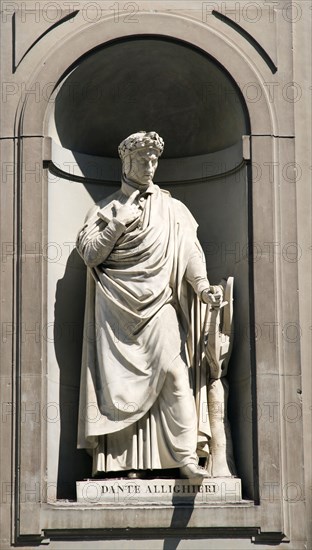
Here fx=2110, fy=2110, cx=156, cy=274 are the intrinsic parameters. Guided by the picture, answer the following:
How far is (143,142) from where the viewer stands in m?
16.9

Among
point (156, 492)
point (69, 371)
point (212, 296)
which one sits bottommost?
point (156, 492)

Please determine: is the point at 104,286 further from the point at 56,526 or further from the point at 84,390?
the point at 56,526

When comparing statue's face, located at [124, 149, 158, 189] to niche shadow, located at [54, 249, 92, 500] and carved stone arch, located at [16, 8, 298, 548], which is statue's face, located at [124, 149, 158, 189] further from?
niche shadow, located at [54, 249, 92, 500]

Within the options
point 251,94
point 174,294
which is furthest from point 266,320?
point 251,94

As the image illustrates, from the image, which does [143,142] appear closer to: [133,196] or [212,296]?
[133,196]

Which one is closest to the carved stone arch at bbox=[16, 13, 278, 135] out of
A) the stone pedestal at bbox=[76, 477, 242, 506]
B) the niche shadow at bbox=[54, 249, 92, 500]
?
the niche shadow at bbox=[54, 249, 92, 500]

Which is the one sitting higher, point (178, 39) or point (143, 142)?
point (178, 39)

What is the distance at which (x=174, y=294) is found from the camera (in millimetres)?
16797

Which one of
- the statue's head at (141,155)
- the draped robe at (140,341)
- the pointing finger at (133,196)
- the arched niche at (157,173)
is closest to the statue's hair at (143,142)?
the statue's head at (141,155)

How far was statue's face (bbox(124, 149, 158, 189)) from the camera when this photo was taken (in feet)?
55.6

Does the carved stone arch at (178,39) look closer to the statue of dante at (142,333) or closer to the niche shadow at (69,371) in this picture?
the statue of dante at (142,333)

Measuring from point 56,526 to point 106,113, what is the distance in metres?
3.64

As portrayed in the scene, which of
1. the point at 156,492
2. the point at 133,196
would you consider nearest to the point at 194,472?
the point at 156,492

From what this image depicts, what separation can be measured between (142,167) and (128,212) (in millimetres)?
427
